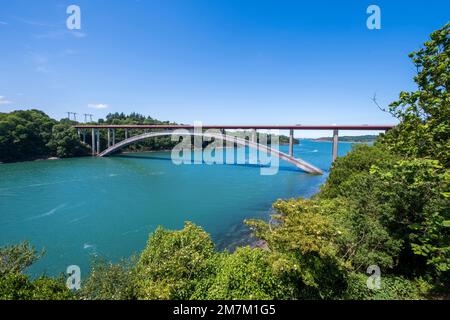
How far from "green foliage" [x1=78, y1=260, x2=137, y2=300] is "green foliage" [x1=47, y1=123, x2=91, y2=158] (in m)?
40.6

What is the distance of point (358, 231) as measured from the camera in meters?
6.35

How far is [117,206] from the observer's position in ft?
50.3

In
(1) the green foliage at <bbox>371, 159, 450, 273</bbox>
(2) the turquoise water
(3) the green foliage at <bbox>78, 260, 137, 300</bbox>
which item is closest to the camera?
(1) the green foliage at <bbox>371, 159, 450, 273</bbox>

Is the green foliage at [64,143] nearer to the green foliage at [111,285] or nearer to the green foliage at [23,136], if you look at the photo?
the green foliage at [23,136]

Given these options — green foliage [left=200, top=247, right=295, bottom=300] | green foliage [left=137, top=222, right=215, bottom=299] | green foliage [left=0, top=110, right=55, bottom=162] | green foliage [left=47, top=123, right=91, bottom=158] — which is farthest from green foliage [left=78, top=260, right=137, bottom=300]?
green foliage [left=47, top=123, right=91, bottom=158]

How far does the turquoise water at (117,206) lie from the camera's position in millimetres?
10312

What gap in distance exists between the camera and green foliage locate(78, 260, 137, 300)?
187 inches

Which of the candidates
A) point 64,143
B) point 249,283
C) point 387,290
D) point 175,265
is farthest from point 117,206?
point 64,143

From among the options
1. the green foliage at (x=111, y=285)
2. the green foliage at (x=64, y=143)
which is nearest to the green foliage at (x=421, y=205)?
the green foliage at (x=111, y=285)

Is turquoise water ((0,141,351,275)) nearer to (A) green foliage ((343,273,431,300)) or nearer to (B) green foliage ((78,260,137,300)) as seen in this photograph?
(B) green foliage ((78,260,137,300))

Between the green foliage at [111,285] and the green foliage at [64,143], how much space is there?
4056cm

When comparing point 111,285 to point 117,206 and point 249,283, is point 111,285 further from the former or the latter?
point 117,206
